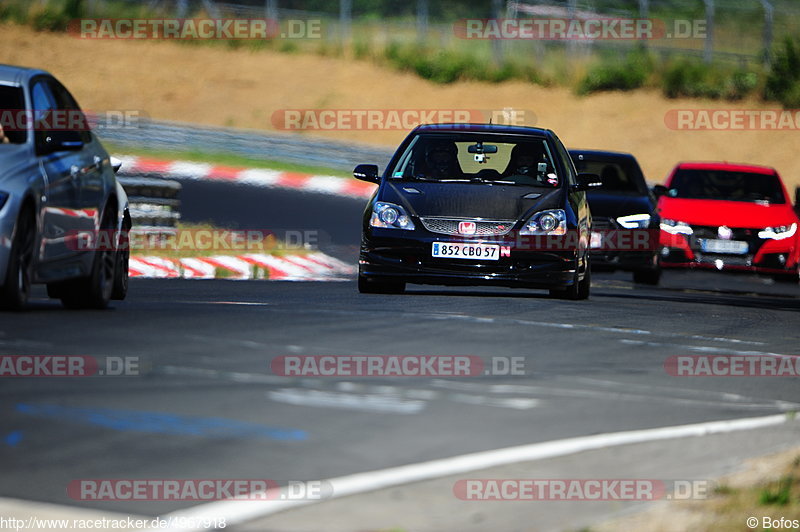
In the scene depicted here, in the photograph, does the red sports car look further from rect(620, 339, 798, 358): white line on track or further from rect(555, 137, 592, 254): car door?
rect(620, 339, 798, 358): white line on track

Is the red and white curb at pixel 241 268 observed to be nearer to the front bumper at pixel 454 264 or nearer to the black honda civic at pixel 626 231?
the black honda civic at pixel 626 231

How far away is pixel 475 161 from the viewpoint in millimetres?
15062

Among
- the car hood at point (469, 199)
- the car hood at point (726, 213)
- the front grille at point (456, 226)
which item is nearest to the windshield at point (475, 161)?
the car hood at point (469, 199)

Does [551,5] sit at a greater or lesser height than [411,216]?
greater

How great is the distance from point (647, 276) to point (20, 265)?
11554mm

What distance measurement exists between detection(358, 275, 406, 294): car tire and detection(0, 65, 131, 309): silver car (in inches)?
98.7

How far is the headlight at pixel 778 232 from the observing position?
21.1m

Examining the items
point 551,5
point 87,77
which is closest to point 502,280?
point 551,5

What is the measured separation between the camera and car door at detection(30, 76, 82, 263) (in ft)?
35.6

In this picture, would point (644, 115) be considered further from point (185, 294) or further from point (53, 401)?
point (53, 401)

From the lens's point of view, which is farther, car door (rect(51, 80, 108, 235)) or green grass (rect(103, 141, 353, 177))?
green grass (rect(103, 141, 353, 177))

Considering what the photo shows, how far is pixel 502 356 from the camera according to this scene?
392 inches

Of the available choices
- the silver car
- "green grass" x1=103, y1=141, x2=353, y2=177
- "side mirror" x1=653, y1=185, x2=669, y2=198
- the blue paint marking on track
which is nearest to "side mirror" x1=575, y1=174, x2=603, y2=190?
the silver car

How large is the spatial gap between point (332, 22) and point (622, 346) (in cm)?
4211
